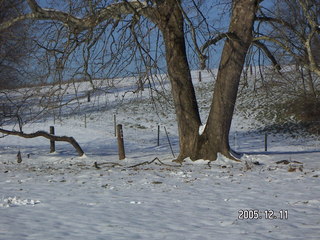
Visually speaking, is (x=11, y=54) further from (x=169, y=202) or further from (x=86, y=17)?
(x=169, y=202)

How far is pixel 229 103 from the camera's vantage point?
1094 centimetres

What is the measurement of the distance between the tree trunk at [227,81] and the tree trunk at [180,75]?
338mm

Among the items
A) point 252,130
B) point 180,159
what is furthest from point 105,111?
Answer: point 180,159

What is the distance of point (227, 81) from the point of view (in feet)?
35.5

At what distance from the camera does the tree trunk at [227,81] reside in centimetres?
1073

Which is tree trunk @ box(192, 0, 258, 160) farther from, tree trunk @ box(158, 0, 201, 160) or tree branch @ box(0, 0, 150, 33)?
tree branch @ box(0, 0, 150, 33)

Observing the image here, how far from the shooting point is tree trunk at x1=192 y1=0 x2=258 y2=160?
10.7m

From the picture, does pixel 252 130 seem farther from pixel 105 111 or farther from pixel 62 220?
pixel 62 220

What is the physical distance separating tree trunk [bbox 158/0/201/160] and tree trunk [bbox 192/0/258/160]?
0.34 m
